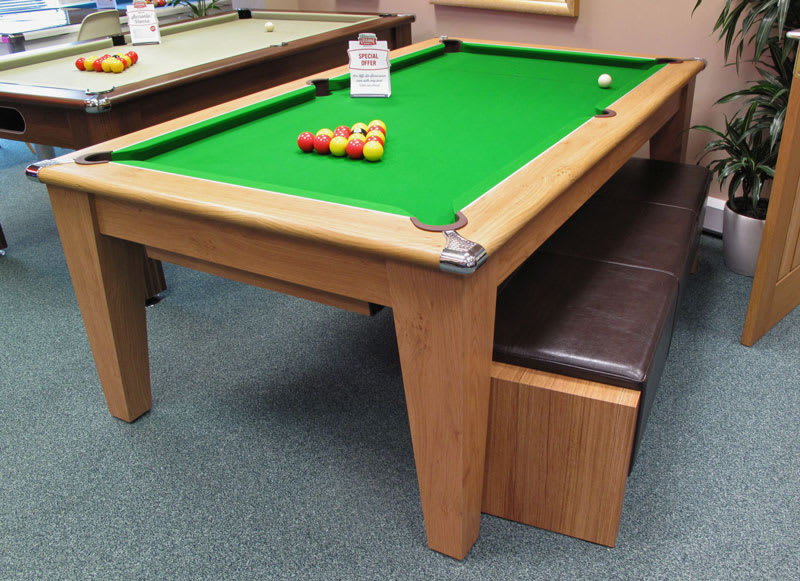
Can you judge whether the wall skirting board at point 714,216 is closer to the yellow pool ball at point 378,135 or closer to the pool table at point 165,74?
the pool table at point 165,74

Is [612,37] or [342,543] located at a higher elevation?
[612,37]

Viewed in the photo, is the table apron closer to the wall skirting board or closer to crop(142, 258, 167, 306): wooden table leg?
crop(142, 258, 167, 306): wooden table leg

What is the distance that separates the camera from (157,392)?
2.18 m

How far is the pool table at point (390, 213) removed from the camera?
1.31 meters

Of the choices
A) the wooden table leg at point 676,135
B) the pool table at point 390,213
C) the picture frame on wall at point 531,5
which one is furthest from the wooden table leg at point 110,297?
the picture frame on wall at point 531,5

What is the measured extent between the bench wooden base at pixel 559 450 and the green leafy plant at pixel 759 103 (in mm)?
1474

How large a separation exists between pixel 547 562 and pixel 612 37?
2650 millimetres

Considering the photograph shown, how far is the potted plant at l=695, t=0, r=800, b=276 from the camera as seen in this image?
2.43 metres

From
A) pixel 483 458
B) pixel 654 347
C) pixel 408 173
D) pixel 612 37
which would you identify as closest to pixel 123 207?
pixel 408 173

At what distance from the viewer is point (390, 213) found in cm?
136

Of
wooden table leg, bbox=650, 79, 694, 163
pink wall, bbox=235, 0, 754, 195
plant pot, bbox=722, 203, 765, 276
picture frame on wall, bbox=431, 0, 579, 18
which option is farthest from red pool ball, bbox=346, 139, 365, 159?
picture frame on wall, bbox=431, 0, 579, 18

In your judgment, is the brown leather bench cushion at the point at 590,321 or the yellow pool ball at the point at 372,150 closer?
the brown leather bench cushion at the point at 590,321

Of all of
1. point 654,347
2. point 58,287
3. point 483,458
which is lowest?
point 58,287

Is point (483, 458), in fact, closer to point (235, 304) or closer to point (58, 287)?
point (235, 304)
